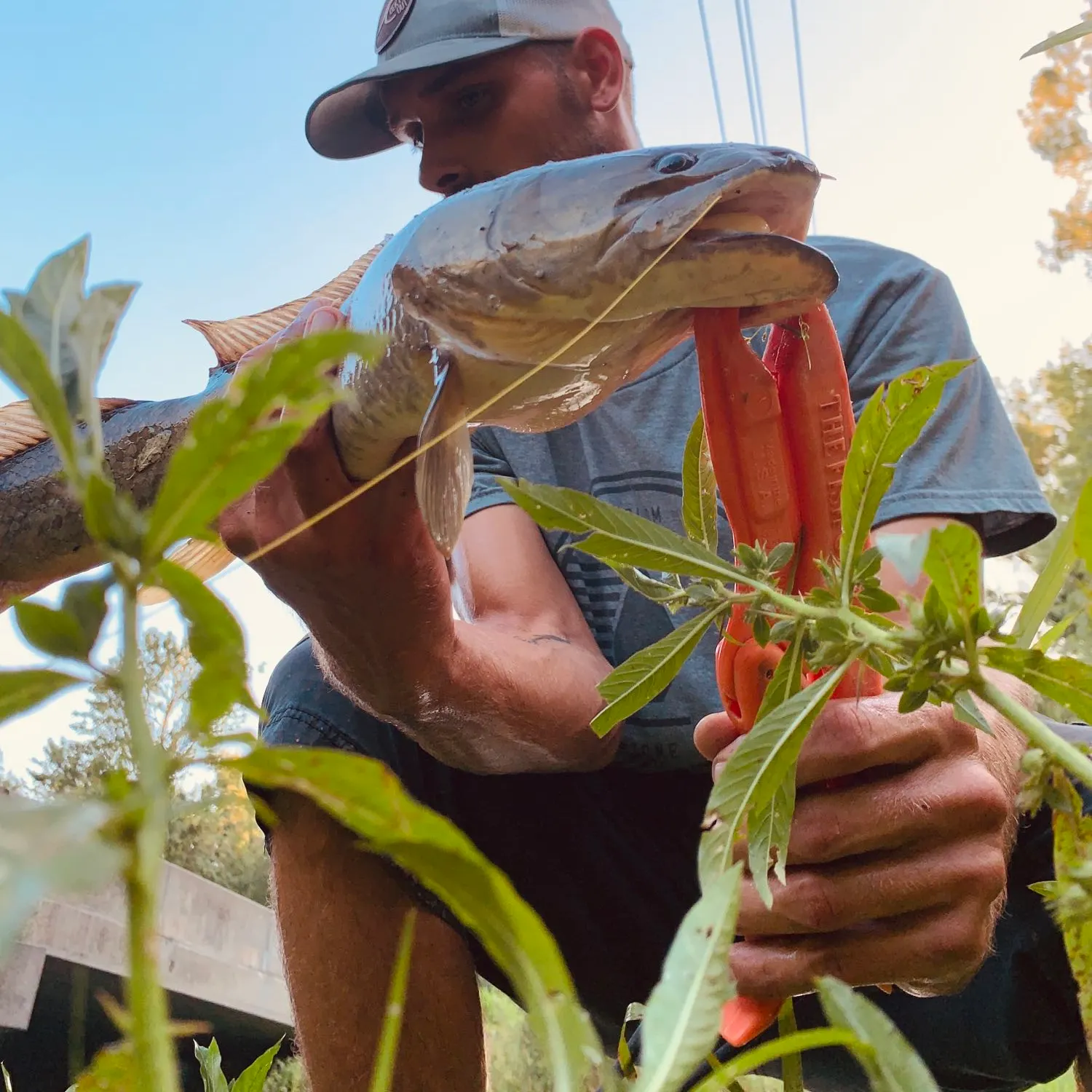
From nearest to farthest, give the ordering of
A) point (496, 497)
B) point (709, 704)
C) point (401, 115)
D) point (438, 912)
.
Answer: point (438, 912)
point (709, 704)
point (496, 497)
point (401, 115)

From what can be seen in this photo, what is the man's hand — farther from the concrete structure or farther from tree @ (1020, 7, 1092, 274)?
tree @ (1020, 7, 1092, 274)

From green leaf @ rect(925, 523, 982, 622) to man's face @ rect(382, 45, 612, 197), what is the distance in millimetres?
1523

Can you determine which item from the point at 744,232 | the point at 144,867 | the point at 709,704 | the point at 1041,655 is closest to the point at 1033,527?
the point at 709,704

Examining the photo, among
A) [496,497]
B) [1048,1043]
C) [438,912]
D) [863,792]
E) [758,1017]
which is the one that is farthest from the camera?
[496,497]

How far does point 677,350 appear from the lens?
1.61m

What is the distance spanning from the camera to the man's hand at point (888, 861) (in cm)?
59

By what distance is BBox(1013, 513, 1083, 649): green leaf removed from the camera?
0.95 ft

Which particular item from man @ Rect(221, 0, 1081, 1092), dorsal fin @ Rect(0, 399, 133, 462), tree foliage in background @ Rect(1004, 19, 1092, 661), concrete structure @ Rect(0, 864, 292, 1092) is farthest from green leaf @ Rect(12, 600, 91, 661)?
tree foliage in background @ Rect(1004, 19, 1092, 661)

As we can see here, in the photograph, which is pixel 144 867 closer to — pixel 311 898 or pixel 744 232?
pixel 744 232

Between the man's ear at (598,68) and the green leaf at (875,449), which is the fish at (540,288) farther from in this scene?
the man's ear at (598,68)

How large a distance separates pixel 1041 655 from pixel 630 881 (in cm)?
108

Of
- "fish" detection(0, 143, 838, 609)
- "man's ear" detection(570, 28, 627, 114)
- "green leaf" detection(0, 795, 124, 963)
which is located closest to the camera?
"green leaf" detection(0, 795, 124, 963)

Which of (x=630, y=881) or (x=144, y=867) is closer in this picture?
(x=144, y=867)

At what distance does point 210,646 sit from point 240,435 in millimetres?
32
